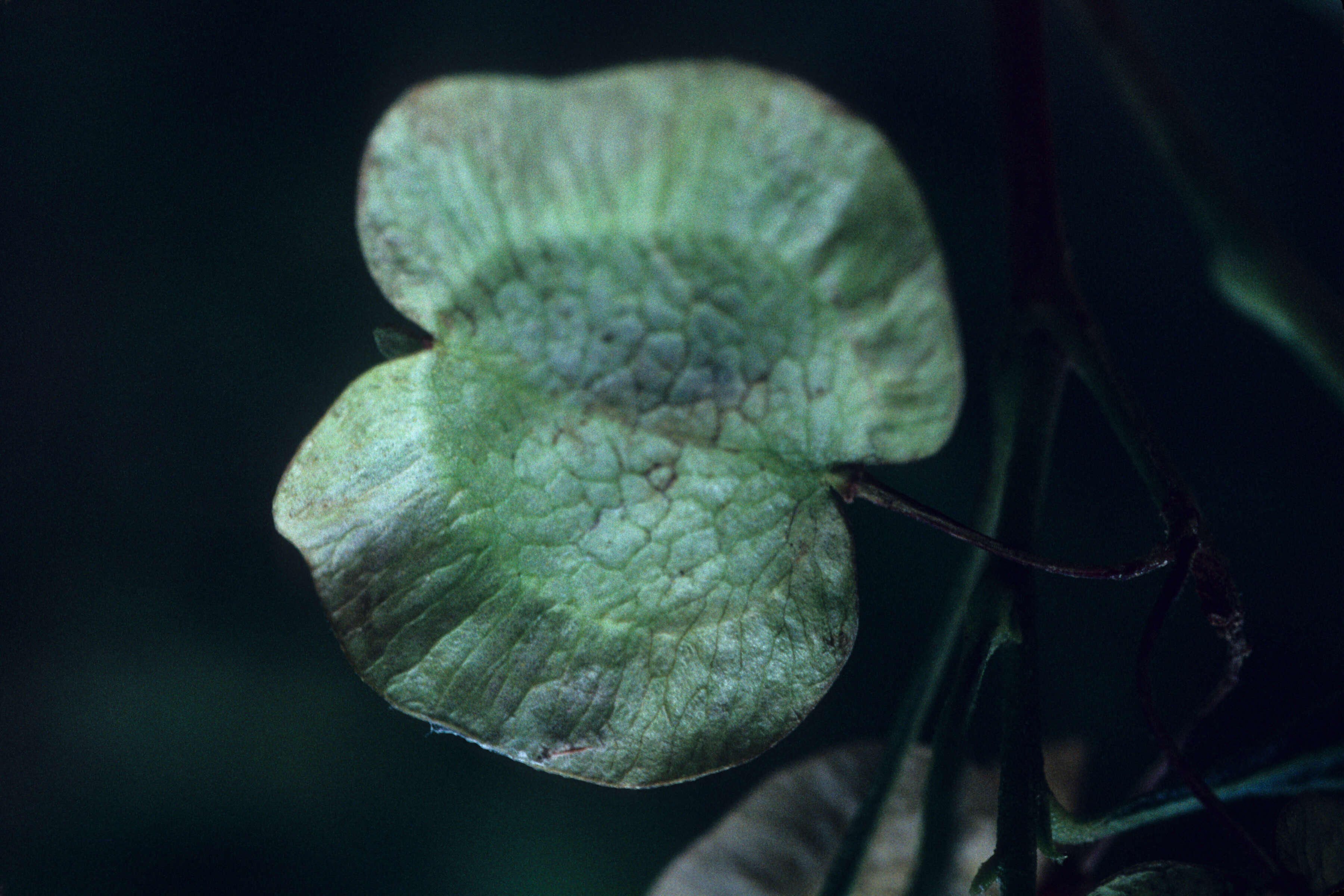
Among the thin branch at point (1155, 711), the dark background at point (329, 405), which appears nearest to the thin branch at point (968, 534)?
the thin branch at point (1155, 711)

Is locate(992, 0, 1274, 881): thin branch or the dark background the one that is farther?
the dark background

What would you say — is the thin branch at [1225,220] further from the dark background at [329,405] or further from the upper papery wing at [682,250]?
the dark background at [329,405]

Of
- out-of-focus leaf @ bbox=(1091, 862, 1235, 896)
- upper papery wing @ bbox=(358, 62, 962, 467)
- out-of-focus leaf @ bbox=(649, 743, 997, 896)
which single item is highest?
upper papery wing @ bbox=(358, 62, 962, 467)

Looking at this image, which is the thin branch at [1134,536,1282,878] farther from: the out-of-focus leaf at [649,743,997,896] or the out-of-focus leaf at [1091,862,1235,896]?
the out-of-focus leaf at [649,743,997,896]

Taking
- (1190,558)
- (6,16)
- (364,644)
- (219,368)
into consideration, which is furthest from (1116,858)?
(6,16)

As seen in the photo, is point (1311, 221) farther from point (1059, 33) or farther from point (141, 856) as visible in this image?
point (141, 856)

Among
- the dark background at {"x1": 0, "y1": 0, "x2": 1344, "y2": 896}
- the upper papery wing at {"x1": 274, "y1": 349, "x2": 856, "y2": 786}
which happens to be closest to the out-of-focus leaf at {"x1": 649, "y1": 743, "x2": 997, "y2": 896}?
the dark background at {"x1": 0, "y1": 0, "x2": 1344, "y2": 896}
